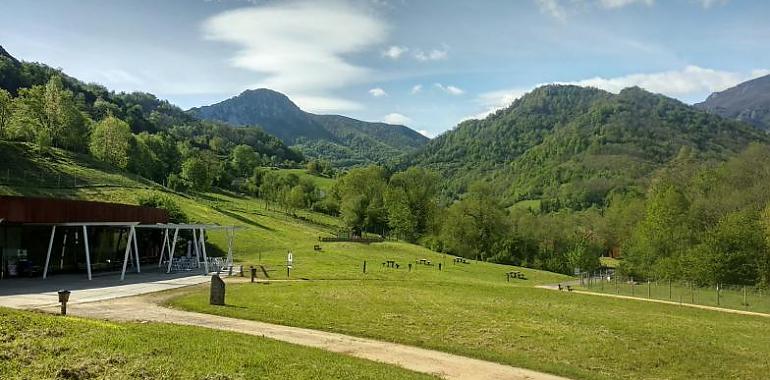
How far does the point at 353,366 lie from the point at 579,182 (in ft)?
585

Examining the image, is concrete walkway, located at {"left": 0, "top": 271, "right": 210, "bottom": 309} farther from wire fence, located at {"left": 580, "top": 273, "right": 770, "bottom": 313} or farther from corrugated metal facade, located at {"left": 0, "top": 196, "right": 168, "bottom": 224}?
wire fence, located at {"left": 580, "top": 273, "right": 770, "bottom": 313}

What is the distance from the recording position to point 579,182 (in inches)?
7092

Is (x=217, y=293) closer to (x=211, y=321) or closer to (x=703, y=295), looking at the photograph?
(x=211, y=321)

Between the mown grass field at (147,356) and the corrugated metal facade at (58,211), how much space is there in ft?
67.1

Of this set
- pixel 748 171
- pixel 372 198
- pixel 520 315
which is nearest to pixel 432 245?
pixel 372 198

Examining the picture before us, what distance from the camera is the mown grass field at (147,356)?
11117mm

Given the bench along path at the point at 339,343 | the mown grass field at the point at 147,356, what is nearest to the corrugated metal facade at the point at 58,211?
the bench along path at the point at 339,343

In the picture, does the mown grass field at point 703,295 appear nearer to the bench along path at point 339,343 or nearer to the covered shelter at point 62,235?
the bench along path at point 339,343

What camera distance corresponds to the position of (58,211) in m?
34.8

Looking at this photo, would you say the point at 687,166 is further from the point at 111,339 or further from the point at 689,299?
the point at 111,339

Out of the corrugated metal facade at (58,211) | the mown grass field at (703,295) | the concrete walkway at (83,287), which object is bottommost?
the mown grass field at (703,295)

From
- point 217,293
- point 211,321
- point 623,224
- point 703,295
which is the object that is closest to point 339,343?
point 211,321

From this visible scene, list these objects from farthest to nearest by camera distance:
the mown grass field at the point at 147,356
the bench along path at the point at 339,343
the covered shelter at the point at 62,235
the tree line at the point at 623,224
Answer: the tree line at the point at 623,224
the covered shelter at the point at 62,235
the bench along path at the point at 339,343
the mown grass field at the point at 147,356

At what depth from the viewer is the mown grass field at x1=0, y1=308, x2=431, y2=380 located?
11.1m
